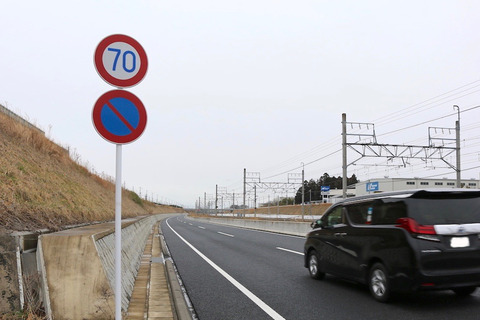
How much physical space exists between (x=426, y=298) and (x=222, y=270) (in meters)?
5.22

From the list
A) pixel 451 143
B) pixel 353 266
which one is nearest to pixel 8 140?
pixel 353 266

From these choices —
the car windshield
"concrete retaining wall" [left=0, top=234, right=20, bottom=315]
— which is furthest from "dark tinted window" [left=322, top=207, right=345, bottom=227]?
"concrete retaining wall" [left=0, top=234, right=20, bottom=315]

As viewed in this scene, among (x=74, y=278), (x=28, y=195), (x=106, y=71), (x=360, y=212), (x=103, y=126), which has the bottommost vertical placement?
(x=74, y=278)

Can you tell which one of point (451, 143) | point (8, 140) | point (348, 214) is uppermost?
point (451, 143)

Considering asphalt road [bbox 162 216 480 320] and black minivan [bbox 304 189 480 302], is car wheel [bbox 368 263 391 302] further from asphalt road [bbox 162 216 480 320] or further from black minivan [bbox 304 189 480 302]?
asphalt road [bbox 162 216 480 320]

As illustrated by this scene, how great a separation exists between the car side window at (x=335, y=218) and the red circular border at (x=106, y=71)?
5.15 meters

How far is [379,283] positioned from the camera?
257 inches

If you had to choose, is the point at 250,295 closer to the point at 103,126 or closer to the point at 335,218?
the point at 335,218

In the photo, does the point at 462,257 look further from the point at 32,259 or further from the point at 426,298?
the point at 32,259

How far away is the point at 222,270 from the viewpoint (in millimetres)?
10281

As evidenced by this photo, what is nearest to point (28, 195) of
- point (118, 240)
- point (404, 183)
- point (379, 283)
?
point (118, 240)

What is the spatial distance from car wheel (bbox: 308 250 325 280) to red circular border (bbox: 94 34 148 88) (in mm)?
5930

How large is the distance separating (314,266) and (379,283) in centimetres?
239

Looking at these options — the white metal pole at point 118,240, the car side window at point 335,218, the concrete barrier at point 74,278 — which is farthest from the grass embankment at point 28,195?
the car side window at point 335,218
